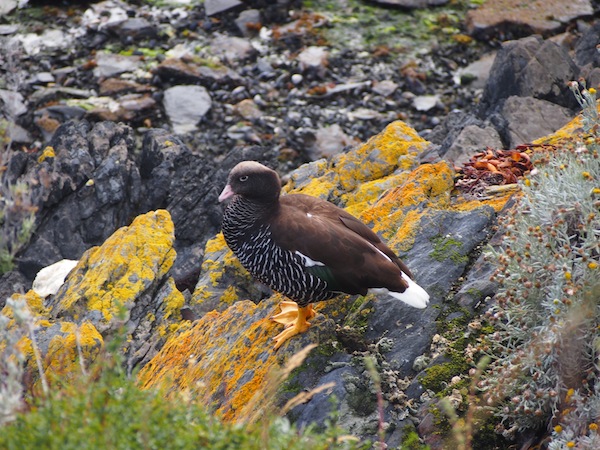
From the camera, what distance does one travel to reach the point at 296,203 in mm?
7109

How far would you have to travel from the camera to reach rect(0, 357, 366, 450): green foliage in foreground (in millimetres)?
3676

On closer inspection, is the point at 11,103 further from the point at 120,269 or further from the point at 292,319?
the point at 292,319

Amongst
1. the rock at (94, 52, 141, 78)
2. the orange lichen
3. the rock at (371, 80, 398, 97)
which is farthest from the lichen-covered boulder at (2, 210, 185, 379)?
the rock at (371, 80, 398, 97)

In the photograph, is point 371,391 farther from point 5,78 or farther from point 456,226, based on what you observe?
point 5,78

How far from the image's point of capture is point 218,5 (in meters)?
17.0

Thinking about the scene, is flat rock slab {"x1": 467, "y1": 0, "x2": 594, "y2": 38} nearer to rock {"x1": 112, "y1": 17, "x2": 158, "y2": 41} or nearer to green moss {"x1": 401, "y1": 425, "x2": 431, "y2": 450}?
rock {"x1": 112, "y1": 17, "x2": 158, "y2": 41}

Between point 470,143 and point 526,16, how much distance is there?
334 inches

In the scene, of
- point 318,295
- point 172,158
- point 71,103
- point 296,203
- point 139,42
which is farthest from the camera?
point 139,42

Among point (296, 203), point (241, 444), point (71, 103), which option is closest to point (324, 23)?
point (71, 103)

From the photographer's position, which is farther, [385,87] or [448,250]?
[385,87]

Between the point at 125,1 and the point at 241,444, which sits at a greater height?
the point at 241,444

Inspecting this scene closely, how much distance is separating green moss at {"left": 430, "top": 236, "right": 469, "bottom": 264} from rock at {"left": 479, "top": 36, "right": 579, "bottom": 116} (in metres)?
4.95

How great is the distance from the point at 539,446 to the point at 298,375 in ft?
5.92

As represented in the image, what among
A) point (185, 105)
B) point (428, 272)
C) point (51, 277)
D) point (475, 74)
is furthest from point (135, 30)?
point (428, 272)
